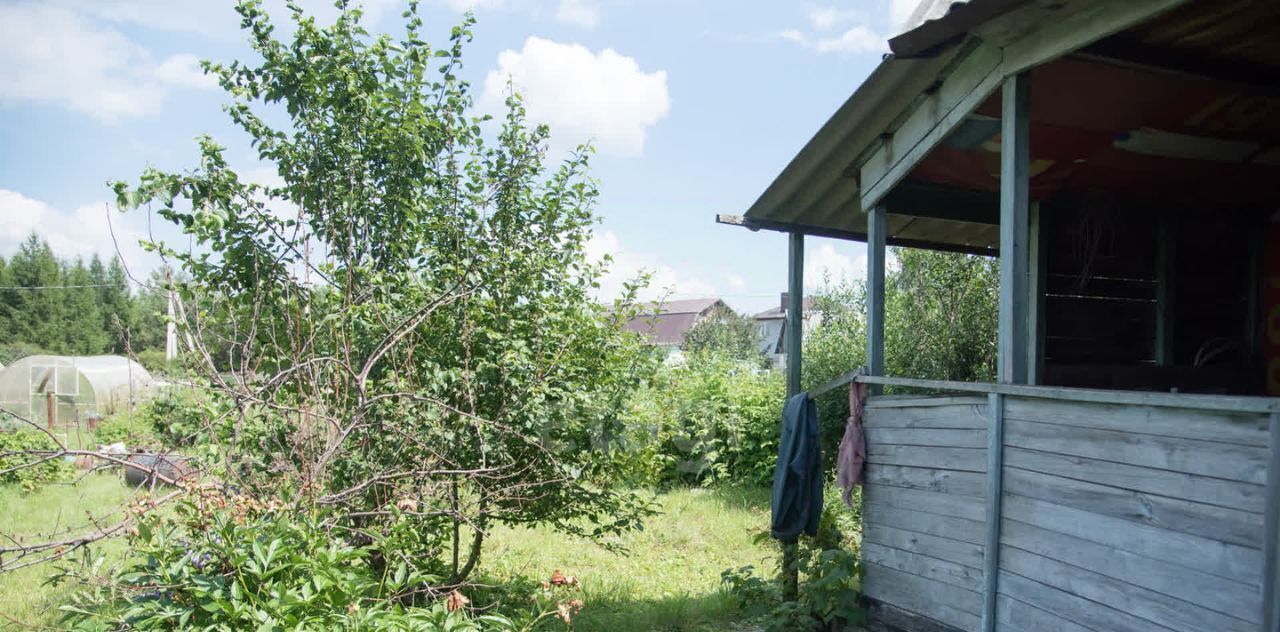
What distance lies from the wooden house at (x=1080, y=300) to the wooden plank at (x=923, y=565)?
1 centimetres

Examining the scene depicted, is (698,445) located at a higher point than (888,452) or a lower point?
lower

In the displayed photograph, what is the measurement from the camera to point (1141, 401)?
9.66 ft

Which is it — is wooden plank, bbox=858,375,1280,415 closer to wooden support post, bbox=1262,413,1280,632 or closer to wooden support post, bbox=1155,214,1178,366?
wooden support post, bbox=1262,413,1280,632

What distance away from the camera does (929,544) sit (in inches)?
174

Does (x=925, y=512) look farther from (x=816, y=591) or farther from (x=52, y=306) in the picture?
(x=52, y=306)

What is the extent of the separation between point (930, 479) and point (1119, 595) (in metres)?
1.42

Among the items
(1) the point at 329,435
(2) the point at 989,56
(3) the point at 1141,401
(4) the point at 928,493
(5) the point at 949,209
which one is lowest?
(4) the point at 928,493

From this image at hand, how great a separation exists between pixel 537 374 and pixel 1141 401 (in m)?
3.31

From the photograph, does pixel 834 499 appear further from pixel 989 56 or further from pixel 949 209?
pixel 989 56

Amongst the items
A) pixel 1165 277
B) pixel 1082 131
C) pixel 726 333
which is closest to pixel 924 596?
pixel 1082 131

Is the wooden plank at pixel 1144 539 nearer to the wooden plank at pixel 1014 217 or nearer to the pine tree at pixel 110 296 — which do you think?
the wooden plank at pixel 1014 217

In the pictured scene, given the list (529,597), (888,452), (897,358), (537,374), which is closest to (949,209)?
(888,452)

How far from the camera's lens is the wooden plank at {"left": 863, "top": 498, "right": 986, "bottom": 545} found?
4066 mm

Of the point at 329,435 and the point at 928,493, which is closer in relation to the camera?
the point at 329,435
